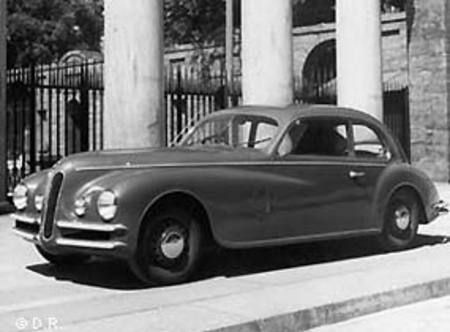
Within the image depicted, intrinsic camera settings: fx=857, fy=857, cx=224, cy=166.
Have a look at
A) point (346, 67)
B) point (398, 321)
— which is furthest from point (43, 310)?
point (346, 67)

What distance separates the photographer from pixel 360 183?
379 inches

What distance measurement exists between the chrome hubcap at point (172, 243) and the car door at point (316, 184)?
40.3 inches

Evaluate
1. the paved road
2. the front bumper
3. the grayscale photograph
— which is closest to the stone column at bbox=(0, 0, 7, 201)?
the grayscale photograph

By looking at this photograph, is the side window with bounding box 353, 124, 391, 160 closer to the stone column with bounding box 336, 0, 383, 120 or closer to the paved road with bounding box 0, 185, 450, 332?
the paved road with bounding box 0, 185, 450, 332

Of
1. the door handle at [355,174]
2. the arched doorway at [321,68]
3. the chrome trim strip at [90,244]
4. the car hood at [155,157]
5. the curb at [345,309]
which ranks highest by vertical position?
the arched doorway at [321,68]

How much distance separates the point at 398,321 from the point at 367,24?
8471 millimetres

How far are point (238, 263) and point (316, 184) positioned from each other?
1228mm

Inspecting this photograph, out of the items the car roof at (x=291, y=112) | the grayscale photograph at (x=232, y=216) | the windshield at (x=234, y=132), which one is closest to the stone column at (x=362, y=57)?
the grayscale photograph at (x=232, y=216)

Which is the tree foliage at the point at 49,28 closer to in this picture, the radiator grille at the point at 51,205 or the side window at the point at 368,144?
the side window at the point at 368,144

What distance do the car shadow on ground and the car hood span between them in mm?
1151

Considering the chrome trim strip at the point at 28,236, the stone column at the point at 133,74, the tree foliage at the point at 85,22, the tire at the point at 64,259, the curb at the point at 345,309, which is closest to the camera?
the curb at the point at 345,309

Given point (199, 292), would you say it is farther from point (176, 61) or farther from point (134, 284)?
point (176, 61)

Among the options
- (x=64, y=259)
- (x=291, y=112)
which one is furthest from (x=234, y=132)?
(x=64, y=259)

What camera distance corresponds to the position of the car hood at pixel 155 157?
789 cm
